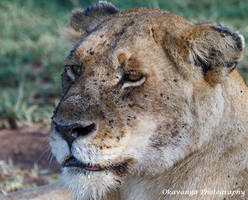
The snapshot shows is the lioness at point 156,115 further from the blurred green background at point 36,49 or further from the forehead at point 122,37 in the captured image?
the blurred green background at point 36,49

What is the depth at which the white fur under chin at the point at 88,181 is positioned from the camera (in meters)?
2.69

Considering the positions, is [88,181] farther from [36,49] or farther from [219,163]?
[36,49]

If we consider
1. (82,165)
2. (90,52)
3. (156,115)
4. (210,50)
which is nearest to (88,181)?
(82,165)

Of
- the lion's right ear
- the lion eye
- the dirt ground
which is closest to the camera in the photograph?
the lion eye

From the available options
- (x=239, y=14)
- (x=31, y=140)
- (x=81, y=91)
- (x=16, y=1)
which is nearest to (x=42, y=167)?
(x=31, y=140)

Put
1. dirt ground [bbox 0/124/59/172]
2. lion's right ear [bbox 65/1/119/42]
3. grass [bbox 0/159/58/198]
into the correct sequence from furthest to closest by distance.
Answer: dirt ground [bbox 0/124/59/172] < grass [bbox 0/159/58/198] < lion's right ear [bbox 65/1/119/42]

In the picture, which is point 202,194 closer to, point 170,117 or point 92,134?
point 170,117

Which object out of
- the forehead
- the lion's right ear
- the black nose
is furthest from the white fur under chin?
the lion's right ear

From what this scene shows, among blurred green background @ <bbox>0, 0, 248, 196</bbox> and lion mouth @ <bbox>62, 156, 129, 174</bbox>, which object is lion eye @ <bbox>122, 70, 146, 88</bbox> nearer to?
lion mouth @ <bbox>62, 156, 129, 174</bbox>

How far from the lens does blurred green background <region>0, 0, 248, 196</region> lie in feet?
19.5

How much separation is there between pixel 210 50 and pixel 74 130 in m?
0.82

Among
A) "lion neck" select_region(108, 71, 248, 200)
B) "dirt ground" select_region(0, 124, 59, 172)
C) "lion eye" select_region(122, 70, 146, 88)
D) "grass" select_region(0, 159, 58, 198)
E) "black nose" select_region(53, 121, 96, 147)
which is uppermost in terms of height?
"lion eye" select_region(122, 70, 146, 88)

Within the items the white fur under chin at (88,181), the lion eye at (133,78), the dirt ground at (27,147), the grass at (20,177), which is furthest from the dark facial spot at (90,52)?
the dirt ground at (27,147)

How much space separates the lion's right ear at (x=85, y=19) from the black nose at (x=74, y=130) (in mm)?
1001
